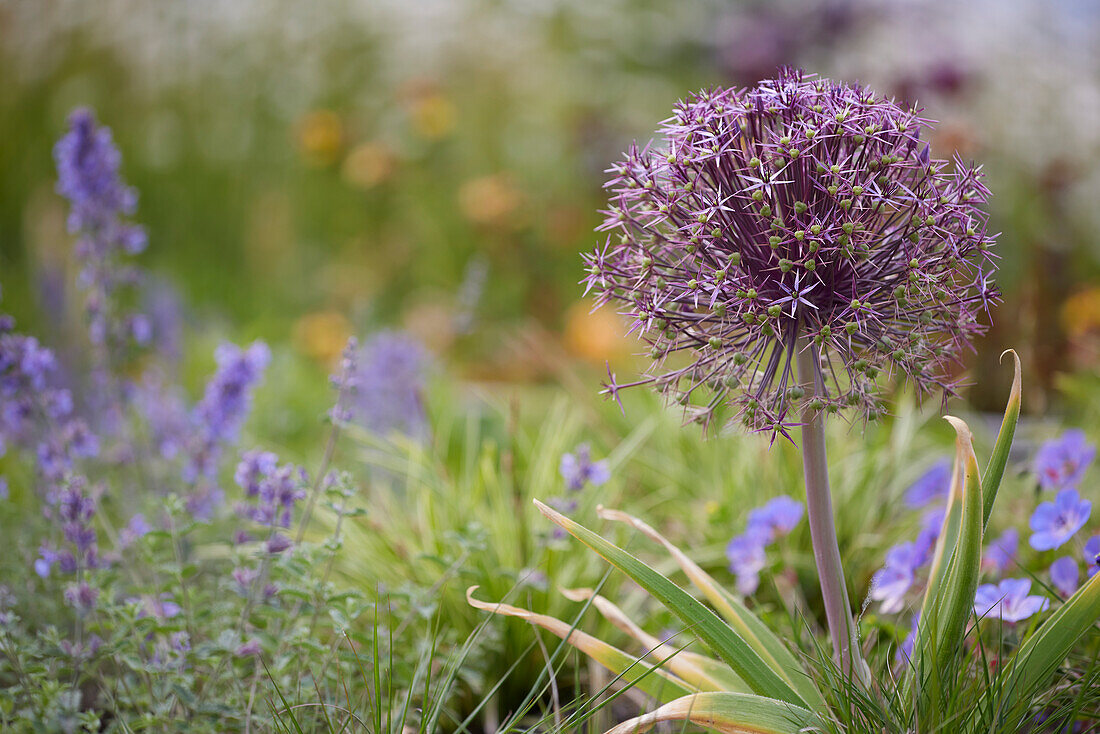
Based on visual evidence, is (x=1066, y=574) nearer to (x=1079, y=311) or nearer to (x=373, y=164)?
(x=1079, y=311)

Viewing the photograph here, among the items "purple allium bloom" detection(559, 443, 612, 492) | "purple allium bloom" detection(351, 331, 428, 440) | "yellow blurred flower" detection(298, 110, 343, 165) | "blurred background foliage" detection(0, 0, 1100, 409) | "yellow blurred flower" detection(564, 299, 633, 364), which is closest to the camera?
"purple allium bloom" detection(559, 443, 612, 492)

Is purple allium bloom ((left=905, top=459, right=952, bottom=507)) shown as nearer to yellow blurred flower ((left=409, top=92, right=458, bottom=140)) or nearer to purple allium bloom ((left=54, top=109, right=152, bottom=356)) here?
purple allium bloom ((left=54, top=109, right=152, bottom=356))

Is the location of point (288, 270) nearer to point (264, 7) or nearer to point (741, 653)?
point (264, 7)

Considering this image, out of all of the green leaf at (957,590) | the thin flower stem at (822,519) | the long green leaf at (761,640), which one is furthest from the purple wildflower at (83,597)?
the green leaf at (957,590)

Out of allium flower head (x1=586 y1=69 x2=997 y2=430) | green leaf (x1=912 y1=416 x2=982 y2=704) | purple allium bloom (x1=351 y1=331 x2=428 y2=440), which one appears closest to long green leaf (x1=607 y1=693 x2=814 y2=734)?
green leaf (x1=912 y1=416 x2=982 y2=704)

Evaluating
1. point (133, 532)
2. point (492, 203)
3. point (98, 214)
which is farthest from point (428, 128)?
point (133, 532)
